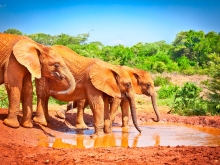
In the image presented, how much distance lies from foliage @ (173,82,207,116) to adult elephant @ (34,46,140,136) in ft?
15.9

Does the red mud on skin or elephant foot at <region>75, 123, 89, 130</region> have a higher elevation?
elephant foot at <region>75, 123, 89, 130</region>

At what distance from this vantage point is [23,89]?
9.97 metres

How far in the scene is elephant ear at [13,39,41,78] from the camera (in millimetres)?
9344

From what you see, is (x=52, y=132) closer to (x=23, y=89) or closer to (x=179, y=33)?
(x=23, y=89)

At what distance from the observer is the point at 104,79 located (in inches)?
419

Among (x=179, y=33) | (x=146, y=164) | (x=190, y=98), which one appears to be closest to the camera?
(x=146, y=164)

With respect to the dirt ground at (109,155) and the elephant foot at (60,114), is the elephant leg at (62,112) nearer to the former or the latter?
the elephant foot at (60,114)

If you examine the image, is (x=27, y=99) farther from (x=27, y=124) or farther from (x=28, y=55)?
(x=28, y=55)

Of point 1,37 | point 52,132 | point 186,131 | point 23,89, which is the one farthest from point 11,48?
point 186,131

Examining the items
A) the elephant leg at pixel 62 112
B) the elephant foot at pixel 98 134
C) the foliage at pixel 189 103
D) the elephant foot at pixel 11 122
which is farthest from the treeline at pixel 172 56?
the elephant foot at pixel 11 122

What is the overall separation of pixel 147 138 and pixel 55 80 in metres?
2.80

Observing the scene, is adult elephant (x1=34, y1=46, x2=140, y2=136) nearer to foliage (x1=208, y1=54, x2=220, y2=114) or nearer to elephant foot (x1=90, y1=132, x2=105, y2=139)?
elephant foot (x1=90, y1=132, x2=105, y2=139)

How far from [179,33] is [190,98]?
161ft

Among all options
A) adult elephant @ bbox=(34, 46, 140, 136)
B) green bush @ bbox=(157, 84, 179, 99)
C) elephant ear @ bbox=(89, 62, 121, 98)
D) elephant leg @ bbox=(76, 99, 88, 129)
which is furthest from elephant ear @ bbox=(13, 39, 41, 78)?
green bush @ bbox=(157, 84, 179, 99)
